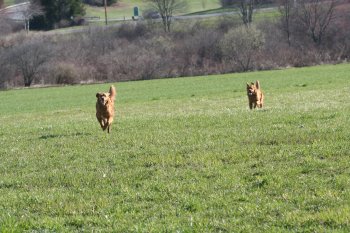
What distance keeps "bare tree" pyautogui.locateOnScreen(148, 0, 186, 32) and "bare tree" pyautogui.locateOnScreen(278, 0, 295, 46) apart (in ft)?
53.6

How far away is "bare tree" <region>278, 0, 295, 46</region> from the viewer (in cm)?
7984

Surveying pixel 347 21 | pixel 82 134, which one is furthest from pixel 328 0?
pixel 82 134

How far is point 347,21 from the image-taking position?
7869 centimetres

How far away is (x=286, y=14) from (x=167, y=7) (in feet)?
77.7

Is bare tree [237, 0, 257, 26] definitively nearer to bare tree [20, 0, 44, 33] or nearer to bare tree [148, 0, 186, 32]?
bare tree [148, 0, 186, 32]

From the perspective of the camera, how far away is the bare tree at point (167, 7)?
312 ft

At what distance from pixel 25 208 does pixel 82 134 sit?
6861 mm

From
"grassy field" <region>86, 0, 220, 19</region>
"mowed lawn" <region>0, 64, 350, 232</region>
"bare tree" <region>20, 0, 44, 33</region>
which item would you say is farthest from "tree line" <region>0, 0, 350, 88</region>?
"mowed lawn" <region>0, 64, 350, 232</region>

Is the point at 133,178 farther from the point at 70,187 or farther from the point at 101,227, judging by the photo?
the point at 101,227

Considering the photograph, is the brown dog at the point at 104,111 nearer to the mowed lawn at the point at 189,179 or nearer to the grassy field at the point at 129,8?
the mowed lawn at the point at 189,179

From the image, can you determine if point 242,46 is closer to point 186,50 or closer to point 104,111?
point 186,50

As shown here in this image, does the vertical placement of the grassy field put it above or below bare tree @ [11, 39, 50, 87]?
above

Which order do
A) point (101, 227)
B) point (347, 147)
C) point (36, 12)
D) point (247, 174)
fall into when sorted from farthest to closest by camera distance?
point (36, 12) → point (347, 147) → point (247, 174) → point (101, 227)

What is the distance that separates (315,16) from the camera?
79188 mm
